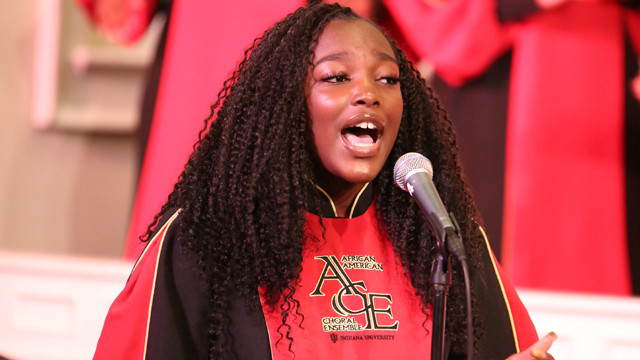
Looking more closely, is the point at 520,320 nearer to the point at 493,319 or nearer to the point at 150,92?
the point at 493,319

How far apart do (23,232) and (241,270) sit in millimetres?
2617

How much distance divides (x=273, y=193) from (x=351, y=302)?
27 cm

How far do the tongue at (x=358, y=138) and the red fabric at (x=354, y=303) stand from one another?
198 mm

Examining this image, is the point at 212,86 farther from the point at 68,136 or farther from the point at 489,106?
the point at 68,136

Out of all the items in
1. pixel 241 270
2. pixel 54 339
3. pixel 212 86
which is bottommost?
pixel 54 339

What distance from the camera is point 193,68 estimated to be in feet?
8.09

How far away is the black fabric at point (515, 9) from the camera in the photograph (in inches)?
90.0

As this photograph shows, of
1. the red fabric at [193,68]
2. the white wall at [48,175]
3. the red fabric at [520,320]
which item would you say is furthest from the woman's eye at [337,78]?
the white wall at [48,175]

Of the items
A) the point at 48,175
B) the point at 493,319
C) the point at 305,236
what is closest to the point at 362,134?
the point at 305,236

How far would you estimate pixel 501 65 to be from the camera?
2.39 metres

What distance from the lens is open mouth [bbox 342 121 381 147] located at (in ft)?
4.18

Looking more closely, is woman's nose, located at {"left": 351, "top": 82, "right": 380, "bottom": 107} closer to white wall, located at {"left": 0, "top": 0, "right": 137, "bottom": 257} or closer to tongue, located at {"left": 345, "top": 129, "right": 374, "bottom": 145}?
tongue, located at {"left": 345, "top": 129, "right": 374, "bottom": 145}

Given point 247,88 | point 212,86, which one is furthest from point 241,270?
point 212,86

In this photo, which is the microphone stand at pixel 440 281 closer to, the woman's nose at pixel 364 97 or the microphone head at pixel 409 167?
the microphone head at pixel 409 167
